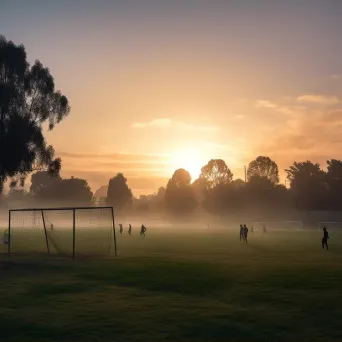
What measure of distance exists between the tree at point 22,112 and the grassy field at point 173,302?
15449 mm

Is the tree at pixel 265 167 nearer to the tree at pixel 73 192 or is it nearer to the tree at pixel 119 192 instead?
the tree at pixel 119 192

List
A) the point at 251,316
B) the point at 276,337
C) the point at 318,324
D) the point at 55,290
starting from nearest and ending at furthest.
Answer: the point at 276,337
the point at 318,324
the point at 251,316
the point at 55,290

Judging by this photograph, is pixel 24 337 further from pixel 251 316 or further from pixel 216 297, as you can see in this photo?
pixel 216 297

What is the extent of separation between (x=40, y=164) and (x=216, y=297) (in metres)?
32.3

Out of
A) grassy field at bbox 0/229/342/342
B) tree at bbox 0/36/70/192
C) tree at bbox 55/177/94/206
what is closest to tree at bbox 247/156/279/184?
tree at bbox 55/177/94/206

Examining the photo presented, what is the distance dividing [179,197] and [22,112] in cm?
8847

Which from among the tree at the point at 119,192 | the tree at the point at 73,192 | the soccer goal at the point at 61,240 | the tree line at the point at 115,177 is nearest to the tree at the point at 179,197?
the tree line at the point at 115,177

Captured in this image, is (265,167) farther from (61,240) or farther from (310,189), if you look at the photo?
(61,240)

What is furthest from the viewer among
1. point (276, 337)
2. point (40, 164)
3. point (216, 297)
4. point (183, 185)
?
point (183, 185)

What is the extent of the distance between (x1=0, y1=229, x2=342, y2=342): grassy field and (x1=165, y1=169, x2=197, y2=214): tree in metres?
101

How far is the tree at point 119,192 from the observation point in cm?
16538

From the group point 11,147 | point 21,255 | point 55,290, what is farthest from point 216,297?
point 11,147

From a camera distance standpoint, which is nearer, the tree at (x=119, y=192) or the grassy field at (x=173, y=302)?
the grassy field at (x=173, y=302)

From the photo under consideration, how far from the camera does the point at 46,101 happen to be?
46.7 metres
